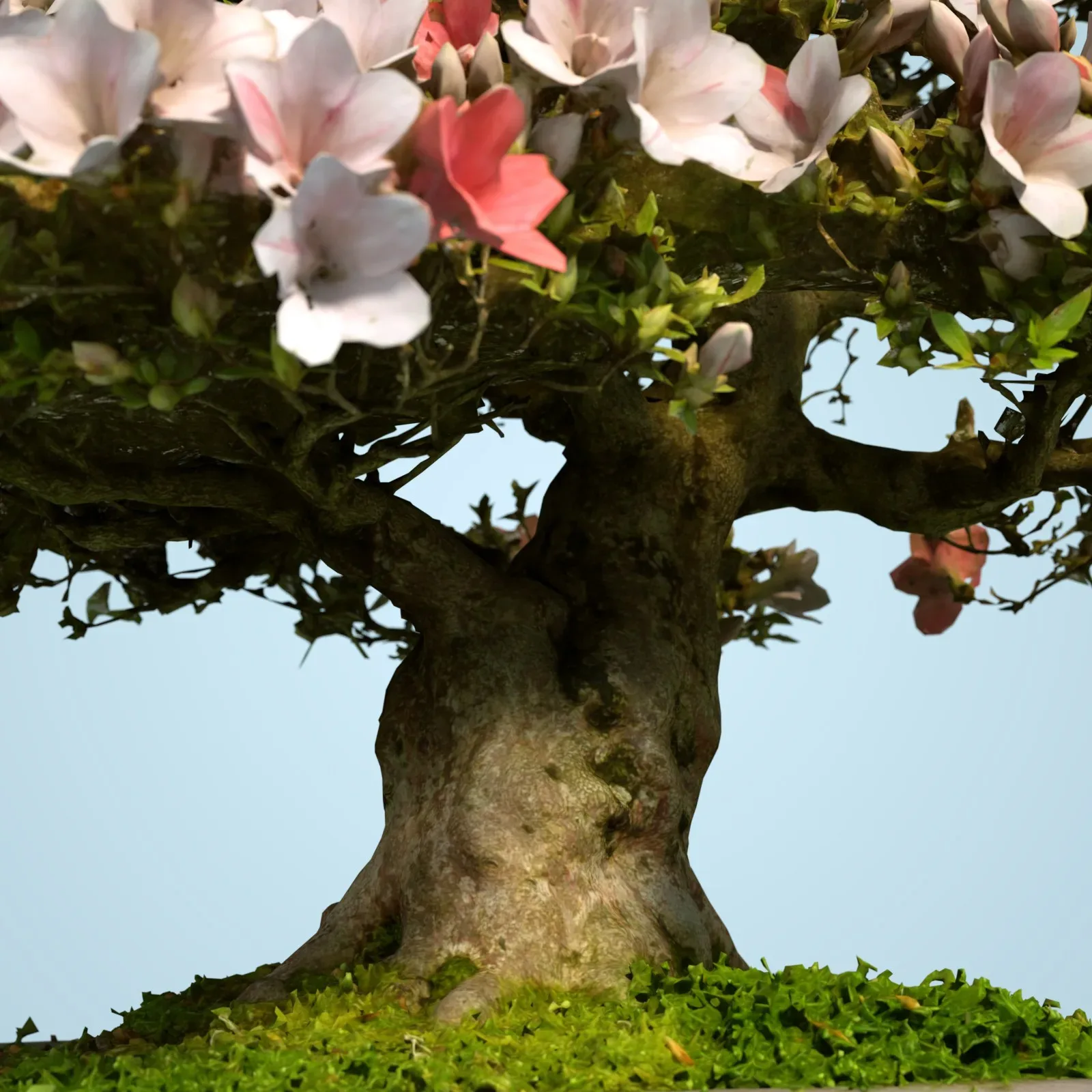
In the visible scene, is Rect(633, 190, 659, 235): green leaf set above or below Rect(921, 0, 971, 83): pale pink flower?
below

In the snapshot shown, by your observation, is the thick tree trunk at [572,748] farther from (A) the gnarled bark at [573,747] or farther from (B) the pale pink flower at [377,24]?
(B) the pale pink flower at [377,24]

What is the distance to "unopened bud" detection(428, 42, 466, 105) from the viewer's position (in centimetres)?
193

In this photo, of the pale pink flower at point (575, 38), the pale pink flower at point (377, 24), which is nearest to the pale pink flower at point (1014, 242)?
the pale pink flower at point (575, 38)

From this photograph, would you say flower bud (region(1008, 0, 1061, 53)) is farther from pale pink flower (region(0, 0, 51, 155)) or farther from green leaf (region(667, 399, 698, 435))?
pale pink flower (region(0, 0, 51, 155))

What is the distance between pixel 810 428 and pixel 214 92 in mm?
1691

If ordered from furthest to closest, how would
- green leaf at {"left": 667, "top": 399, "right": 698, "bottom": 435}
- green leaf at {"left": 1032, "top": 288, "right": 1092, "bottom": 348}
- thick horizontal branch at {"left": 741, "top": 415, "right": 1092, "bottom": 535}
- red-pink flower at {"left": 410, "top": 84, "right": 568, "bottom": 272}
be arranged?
thick horizontal branch at {"left": 741, "top": 415, "right": 1092, "bottom": 535} → green leaf at {"left": 1032, "top": 288, "right": 1092, "bottom": 348} → green leaf at {"left": 667, "top": 399, "right": 698, "bottom": 435} → red-pink flower at {"left": 410, "top": 84, "right": 568, "bottom": 272}

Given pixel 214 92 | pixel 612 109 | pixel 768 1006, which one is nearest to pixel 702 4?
pixel 612 109

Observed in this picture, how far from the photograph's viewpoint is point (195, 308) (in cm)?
189

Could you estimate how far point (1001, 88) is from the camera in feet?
6.98

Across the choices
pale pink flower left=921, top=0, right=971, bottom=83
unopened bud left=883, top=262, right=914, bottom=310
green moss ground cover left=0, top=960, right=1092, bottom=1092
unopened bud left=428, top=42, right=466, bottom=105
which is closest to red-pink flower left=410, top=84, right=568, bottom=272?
unopened bud left=428, top=42, right=466, bottom=105

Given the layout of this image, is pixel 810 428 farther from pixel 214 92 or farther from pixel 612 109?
pixel 214 92

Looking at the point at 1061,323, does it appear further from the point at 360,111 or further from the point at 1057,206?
the point at 360,111

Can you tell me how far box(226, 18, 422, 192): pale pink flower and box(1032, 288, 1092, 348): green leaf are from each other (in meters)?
0.92

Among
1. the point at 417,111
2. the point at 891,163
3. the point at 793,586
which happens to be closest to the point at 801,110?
the point at 891,163
